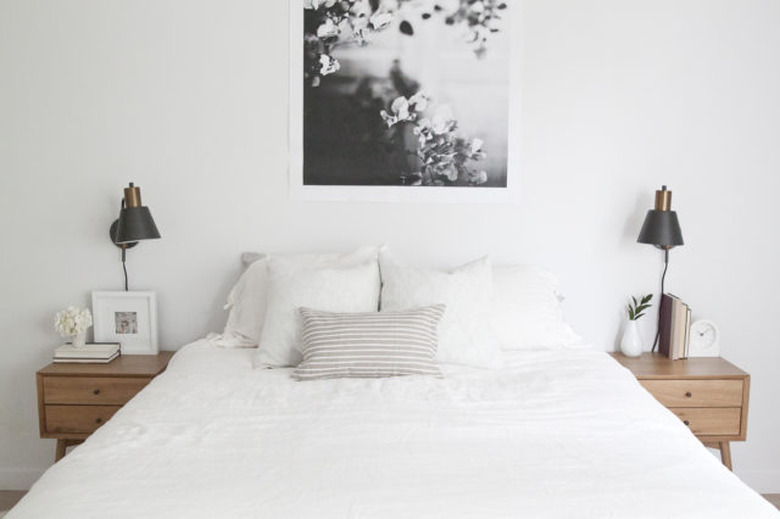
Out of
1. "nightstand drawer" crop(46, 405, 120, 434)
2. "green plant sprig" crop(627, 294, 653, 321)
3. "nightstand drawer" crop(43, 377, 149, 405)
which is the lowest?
"nightstand drawer" crop(46, 405, 120, 434)

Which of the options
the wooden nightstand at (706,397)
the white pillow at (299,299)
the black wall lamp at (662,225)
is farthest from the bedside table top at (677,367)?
the white pillow at (299,299)

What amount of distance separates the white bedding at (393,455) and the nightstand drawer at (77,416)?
60cm

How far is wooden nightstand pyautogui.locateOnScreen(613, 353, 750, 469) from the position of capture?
2.86 m

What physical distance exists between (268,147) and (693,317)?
2.05 metres

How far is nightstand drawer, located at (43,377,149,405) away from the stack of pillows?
1.28 feet

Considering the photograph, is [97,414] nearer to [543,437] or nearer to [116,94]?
[116,94]

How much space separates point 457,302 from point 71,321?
1.61m

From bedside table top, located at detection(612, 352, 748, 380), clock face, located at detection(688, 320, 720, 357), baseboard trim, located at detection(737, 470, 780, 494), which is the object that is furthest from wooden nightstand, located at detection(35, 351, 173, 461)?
baseboard trim, located at detection(737, 470, 780, 494)

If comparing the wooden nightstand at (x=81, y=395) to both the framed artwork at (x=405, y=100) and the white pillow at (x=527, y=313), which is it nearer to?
the framed artwork at (x=405, y=100)

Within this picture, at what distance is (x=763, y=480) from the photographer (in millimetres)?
3264

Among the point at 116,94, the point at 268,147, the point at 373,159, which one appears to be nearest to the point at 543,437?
the point at 373,159

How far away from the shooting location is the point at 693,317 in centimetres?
321

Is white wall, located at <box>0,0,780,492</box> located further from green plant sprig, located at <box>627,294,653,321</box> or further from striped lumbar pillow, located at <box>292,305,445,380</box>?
striped lumbar pillow, located at <box>292,305,445,380</box>

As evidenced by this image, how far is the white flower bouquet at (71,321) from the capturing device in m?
2.94
